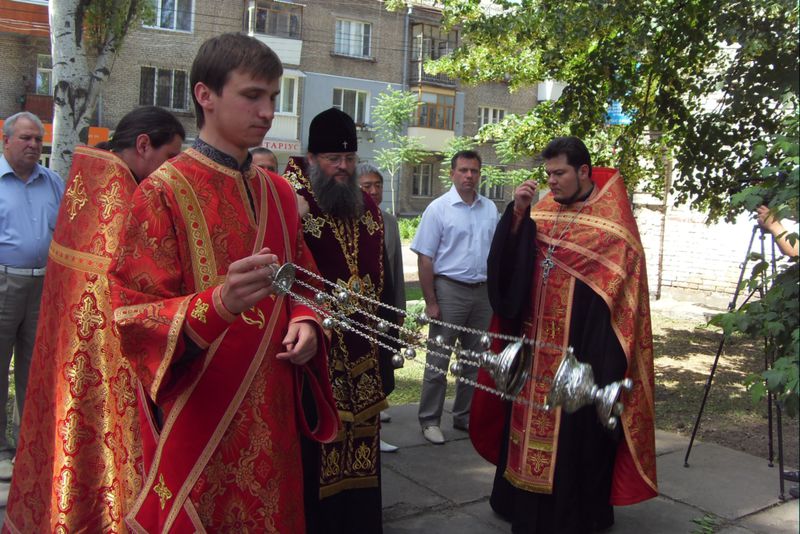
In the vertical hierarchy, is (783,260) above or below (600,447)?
above

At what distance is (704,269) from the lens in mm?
14211

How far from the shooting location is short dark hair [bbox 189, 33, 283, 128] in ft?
8.21

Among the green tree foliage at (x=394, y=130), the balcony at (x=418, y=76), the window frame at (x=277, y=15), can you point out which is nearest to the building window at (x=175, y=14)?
the window frame at (x=277, y=15)

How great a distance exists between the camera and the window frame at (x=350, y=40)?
102 ft

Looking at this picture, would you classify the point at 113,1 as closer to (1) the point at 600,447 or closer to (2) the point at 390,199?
(1) the point at 600,447

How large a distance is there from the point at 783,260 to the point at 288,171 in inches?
91.9

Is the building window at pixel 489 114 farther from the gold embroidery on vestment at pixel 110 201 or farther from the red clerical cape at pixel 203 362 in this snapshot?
the red clerical cape at pixel 203 362

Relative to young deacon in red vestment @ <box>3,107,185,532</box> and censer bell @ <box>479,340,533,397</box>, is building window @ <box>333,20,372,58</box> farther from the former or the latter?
censer bell @ <box>479,340,533,397</box>

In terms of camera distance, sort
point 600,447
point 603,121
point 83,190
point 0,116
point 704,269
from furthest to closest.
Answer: point 0,116
point 704,269
point 603,121
point 600,447
point 83,190

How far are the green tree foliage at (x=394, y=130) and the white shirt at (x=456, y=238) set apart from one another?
25355 millimetres

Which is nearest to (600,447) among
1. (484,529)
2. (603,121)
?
(484,529)

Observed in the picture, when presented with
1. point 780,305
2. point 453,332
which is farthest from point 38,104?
point 780,305

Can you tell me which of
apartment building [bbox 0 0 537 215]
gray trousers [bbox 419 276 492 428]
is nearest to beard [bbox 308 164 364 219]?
gray trousers [bbox 419 276 492 428]

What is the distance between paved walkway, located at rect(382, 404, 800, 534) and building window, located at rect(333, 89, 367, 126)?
26.8m
